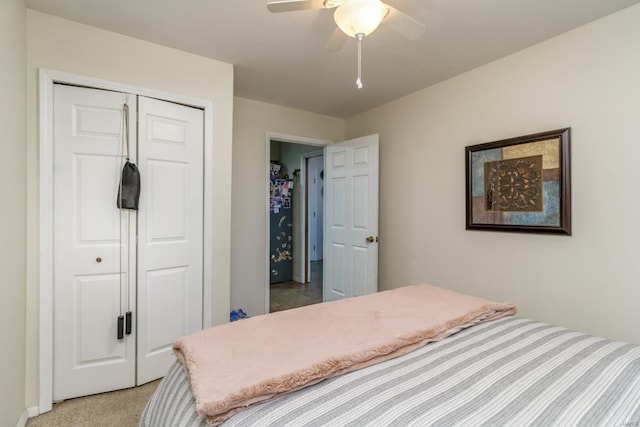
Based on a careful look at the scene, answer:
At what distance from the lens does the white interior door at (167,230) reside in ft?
7.05

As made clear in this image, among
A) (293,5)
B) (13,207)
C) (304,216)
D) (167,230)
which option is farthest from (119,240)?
(304,216)

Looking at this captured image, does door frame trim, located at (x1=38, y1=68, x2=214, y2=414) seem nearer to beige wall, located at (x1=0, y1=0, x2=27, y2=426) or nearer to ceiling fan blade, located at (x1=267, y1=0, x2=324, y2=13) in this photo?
beige wall, located at (x1=0, y1=0, x2=27, y2=426)

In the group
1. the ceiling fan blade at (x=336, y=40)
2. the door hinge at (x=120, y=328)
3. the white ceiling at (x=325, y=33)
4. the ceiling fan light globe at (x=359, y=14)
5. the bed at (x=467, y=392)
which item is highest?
the white ceiling at (x=325, y=33)

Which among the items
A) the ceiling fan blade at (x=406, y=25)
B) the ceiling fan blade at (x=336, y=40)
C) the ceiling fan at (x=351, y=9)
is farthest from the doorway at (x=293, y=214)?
the ceiling fan at (x=351, y=9)

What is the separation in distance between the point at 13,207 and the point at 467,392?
7.24 ft

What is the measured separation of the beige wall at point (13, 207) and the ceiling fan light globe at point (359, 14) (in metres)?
1.57

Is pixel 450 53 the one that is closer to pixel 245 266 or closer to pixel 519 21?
pixel 519 21

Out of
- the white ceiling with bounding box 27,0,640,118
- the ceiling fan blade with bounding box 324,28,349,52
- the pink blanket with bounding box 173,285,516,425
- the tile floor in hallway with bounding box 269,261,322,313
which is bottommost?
the tile floor in hallway with bounding box 269,261,322,313

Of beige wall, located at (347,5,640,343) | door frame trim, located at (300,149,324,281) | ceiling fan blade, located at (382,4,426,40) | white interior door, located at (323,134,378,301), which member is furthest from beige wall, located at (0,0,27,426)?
door frame trim, located at (300,149,324,281)

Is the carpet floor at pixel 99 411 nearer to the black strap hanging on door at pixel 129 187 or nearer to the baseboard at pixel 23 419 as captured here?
the baseboard at pixel 23 419

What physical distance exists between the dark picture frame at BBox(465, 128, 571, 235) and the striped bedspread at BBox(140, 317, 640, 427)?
3.59 ft

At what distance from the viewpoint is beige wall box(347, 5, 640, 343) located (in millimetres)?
1790

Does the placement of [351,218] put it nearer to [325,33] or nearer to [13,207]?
[325,33]

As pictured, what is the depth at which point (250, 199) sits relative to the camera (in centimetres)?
333
